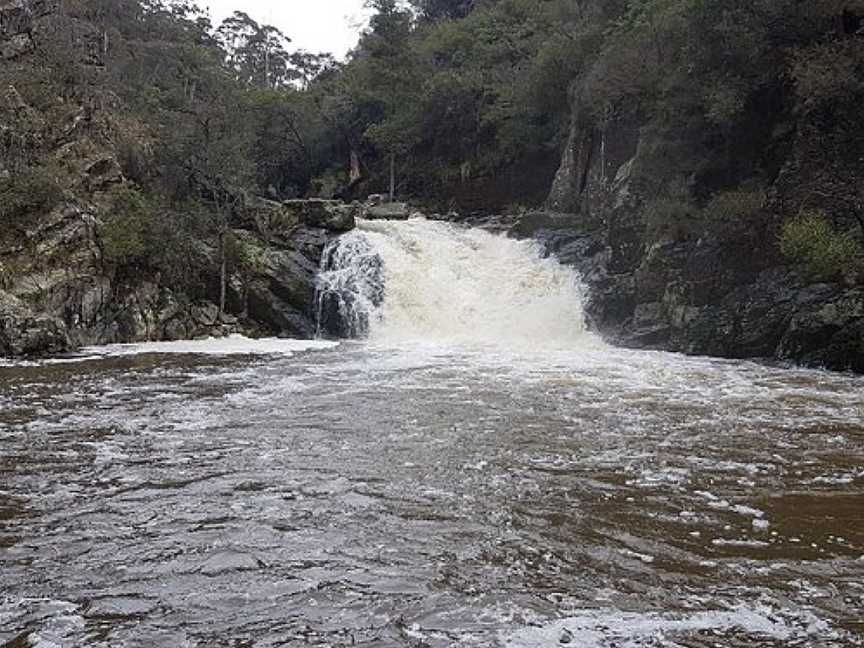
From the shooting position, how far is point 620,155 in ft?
86.1

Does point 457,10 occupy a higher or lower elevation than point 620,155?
higher

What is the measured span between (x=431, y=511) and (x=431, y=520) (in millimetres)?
219

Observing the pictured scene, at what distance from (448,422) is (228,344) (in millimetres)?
12076

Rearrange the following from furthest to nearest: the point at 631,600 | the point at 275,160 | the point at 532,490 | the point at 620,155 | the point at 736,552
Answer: the point at 275,160 < the point at 620,155 < the point at 532,490 < the point at 736,552 < the point at 631,600

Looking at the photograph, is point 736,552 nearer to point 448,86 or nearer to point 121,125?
point 121,125

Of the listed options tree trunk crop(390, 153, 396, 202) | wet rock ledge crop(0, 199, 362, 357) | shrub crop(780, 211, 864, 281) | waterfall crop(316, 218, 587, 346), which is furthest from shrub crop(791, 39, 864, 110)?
tree trunk crop(390, 153, 396, 202)

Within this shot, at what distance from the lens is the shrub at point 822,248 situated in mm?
16078

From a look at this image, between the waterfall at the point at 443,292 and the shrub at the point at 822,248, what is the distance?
6851mm

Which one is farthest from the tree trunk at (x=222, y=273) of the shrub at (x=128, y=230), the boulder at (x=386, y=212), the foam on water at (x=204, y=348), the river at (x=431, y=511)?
the river at (x=431, y=511)

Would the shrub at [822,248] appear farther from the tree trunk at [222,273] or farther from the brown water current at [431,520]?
the tree trunk at [222,273]

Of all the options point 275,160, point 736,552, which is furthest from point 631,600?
point 275,160

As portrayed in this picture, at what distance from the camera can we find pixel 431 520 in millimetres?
6227

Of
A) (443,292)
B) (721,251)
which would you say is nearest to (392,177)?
(443,292)

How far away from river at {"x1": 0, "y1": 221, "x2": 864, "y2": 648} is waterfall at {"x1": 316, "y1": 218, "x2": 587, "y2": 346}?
29.6 ft
